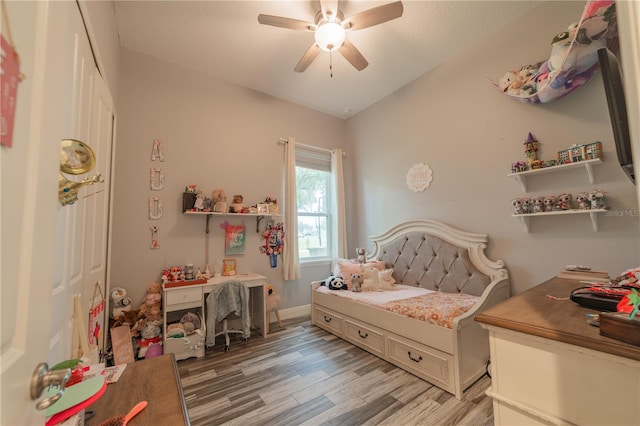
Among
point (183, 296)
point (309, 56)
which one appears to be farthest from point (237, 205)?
point (309, 56)

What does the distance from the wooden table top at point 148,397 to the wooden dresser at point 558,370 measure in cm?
104

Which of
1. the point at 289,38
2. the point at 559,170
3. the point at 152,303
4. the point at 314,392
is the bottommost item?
the point at 314,392

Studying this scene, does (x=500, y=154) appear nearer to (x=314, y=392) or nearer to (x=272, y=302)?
(x=314, y=392)

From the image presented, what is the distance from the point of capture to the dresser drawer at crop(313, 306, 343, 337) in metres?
2.79

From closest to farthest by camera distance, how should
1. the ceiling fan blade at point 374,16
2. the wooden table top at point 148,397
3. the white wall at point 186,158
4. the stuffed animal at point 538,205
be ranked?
the wooden table top at point 148,397, the ceiling fan blade at point 374,16, the stuffed animal at point 538,205, the white wall at point 186,158

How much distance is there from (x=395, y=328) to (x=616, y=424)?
5.30ft

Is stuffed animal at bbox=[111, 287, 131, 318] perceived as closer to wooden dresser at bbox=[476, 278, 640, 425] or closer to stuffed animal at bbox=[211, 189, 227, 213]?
stuffed animal at bbox=[211, 189, 227, 213]

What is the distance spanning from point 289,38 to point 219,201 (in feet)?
6.12

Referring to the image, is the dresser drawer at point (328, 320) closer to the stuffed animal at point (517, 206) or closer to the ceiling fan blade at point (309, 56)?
the stuffed animal at point (517, 206)

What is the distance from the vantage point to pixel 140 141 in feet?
8.73

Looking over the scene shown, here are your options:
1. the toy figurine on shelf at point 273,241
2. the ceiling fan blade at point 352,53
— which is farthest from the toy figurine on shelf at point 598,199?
the toy figurine on shelf at point 273,241

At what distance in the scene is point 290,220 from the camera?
3.46 metres

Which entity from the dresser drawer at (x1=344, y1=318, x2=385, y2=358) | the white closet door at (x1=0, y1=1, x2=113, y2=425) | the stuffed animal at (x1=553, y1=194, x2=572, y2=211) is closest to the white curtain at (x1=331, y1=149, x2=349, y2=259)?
the dresser drawer at (x1=344, y1=318, x2=385, y2=358)

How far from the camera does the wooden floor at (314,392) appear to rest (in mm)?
1604
